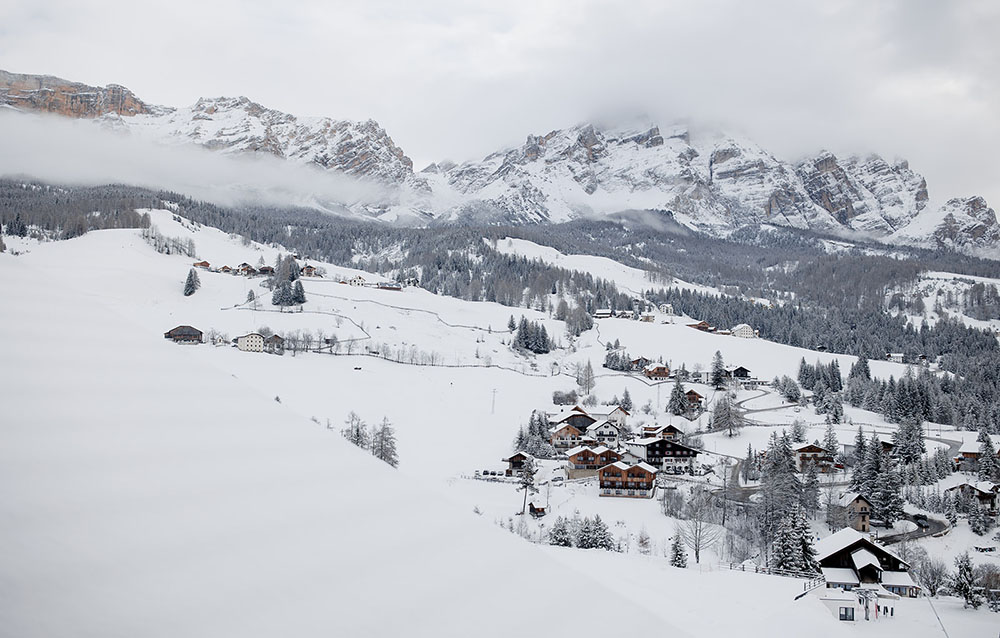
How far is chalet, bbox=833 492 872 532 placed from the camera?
26750 millimetres

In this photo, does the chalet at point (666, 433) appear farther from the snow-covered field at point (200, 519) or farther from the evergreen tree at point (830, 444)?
the snow-covered field at point (200, 519)

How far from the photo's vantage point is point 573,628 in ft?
3.49

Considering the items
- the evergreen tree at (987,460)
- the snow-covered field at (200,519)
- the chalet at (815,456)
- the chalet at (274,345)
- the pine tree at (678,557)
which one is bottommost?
the chalet at (815,456)

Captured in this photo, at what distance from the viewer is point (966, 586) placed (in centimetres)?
1770

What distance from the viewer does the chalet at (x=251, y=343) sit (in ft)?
158

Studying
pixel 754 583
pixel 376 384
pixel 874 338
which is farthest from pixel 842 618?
pixel 874 338

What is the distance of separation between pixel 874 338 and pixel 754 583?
91623 mm

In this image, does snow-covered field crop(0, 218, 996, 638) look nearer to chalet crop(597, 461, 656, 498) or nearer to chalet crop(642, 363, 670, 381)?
chalet crop(597, 461, 656, 498)

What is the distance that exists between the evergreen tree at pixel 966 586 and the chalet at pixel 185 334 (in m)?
47.9

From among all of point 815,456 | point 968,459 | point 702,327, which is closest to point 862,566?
point 815,456

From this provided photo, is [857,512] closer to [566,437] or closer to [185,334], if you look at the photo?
[566,437]

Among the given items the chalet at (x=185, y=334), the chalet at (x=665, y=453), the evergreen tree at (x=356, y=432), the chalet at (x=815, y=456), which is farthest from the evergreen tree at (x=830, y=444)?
Answer: the chalet at (x=185, y=334)

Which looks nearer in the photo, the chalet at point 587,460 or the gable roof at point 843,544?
the gable roof at point 843,544

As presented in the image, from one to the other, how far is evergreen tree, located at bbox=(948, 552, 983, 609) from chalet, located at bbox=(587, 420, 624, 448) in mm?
21207
